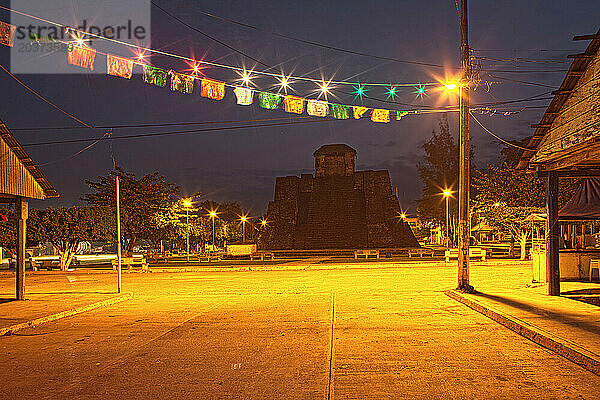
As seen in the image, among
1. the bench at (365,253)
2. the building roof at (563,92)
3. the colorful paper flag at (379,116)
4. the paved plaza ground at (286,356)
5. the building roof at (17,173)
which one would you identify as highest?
the colorful paper flag at (379,116)

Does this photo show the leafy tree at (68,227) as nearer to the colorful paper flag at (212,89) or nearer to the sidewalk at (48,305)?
the sidewalk at (48,305)

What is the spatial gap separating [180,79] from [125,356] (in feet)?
37.2

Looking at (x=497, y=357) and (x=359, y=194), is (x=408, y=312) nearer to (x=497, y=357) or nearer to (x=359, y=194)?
(x=497, y=357)

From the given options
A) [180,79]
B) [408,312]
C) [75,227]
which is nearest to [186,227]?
[75,227]

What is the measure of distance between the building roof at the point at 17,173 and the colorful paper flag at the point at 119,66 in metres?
3.19

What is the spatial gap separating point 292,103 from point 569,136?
10.3m

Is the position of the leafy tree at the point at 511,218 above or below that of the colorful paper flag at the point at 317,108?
below

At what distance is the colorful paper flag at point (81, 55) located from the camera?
1484 centimetres

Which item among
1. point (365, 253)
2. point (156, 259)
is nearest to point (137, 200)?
point (156, 259)

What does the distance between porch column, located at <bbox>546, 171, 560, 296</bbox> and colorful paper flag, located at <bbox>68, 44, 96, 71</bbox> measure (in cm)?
1248

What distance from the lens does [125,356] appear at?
8.92m

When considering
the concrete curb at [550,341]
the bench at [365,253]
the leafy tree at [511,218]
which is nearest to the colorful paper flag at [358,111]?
→ the concrete curb at [550,341]

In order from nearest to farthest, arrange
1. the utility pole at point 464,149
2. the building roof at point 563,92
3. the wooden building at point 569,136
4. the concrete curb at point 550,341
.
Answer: the concrete curb at point 550,341 < the wooden building at point 569,136 < the building roof at point 563,92 < the utility pole at point 464,149

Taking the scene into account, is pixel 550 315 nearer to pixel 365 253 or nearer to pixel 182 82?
pixel 182 82
